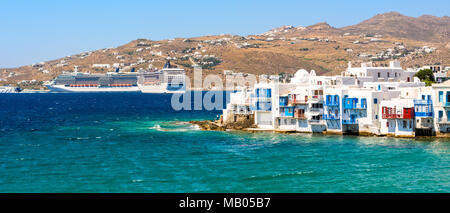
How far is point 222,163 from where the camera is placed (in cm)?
3450

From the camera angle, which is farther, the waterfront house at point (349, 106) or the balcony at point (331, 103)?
the balcony at point (331, 103)

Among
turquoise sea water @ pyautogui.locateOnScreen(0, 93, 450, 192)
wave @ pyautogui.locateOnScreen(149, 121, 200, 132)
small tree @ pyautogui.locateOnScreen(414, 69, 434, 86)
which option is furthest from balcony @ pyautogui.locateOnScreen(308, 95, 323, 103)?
small tree @ pyautogui.locateOnScreen(414, 69, 434, 86)

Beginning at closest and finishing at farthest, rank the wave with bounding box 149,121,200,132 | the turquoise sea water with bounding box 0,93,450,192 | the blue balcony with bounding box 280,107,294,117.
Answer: the turquoise sea water with bounding box 0,93,450,192
the blue balcony with bounding box 280,107,294,117
the wave with bounding box 149,121,200,132

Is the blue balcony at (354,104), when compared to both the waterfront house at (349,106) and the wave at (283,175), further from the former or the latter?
the wave at (283,175)

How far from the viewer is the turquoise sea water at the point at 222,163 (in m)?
28.1

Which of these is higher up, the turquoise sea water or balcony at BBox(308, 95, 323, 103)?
balcony at BBox(308, 95, 323, 103)

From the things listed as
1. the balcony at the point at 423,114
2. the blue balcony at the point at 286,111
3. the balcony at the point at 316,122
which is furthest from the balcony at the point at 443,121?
the blue balcony at the point at 286,111

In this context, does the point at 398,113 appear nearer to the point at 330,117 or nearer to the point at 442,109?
the point at 442,109

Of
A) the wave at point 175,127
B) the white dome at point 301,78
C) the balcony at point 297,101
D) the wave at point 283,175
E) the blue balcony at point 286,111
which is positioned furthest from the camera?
the white dome at point 301,78

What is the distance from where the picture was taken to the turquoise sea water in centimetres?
2809

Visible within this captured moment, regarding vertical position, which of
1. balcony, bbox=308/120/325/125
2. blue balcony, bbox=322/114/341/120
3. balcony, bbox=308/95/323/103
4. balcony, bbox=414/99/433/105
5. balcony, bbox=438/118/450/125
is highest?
balcony, bbox=308/95/323/103

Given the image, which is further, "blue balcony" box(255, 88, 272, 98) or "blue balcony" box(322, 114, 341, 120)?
"blue balcony" box(255, 88, 272, 98)

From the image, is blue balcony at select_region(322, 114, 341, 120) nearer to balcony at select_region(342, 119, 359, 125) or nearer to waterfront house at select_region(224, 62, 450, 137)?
waterfront house at select_region(224, 62, 450, 137)

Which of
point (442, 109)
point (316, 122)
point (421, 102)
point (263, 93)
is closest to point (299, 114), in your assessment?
point (316, 122)
